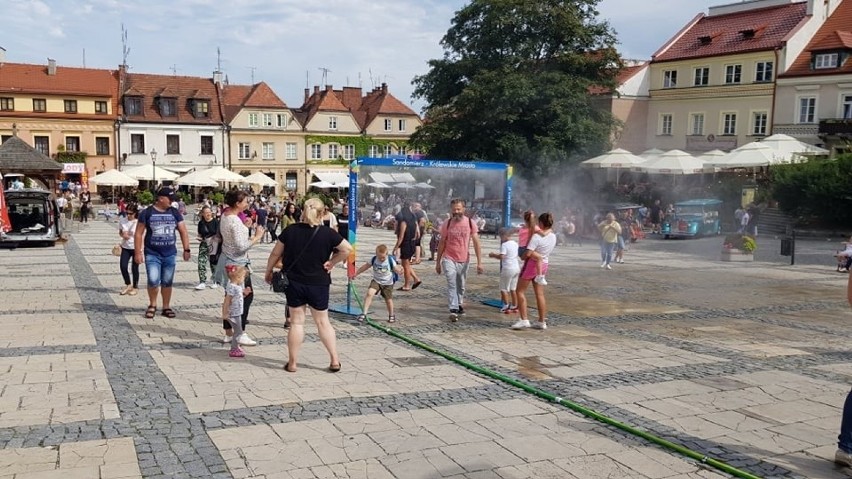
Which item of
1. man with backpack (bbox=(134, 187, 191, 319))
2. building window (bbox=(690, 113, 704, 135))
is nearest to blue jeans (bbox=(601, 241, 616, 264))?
man with backpack (bbox=(134, 187, 191, 319))

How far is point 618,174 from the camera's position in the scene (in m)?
43.9

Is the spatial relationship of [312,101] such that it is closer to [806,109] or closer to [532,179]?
[532,179]

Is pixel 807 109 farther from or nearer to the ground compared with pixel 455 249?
farther from the ground

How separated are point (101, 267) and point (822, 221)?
25321 millimetres

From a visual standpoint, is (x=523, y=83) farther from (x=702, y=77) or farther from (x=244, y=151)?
(x=244, y=151)

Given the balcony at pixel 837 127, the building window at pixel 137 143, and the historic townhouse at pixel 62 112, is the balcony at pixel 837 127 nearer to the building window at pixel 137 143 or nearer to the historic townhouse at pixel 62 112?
the building window at pixel 137 143

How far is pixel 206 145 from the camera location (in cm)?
5678

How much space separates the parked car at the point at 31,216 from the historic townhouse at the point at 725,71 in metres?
37.4

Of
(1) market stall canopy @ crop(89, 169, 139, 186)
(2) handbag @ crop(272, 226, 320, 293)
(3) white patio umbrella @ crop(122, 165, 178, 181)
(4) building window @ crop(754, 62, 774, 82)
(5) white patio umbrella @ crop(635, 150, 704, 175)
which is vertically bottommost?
(2) handbag @ crop(272, 226, 320, 293)

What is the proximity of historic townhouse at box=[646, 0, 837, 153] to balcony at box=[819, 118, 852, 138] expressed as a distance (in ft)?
13.5

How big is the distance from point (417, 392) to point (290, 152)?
5565cm

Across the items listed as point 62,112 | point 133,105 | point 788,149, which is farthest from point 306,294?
point 133,105

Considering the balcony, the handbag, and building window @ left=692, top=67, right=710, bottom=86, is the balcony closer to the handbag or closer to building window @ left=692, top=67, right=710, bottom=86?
building window @ left=692, top=67, right=710, bottom=86

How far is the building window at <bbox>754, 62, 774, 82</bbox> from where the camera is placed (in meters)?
42.2
